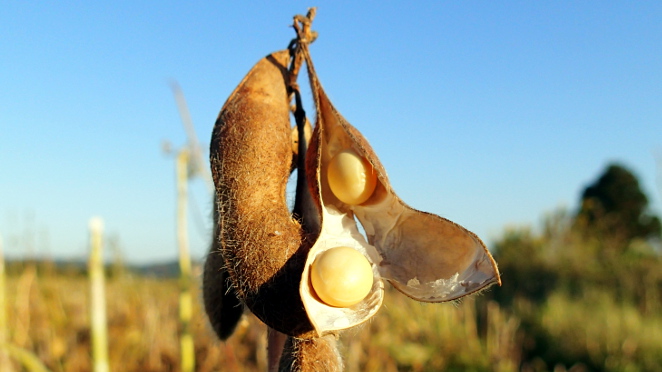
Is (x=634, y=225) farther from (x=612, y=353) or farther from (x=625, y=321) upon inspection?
(x=612, y=353)

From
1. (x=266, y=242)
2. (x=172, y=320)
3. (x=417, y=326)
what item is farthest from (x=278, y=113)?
(x=417, y=326)

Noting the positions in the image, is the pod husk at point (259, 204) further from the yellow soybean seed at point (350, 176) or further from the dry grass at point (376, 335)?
the dry grass at point (376, 335)

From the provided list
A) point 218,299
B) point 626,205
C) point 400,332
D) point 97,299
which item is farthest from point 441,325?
point 626,205

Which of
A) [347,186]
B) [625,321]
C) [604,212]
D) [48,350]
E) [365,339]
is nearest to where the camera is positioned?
[347,186]

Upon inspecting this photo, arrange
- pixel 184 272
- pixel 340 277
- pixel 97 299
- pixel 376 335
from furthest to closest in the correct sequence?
pixel 376 335 < pixel 184 272 < pixel 97 299 < pixel 340 277

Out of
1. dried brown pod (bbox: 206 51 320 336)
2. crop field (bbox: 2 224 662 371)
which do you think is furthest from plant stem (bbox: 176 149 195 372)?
dried brown pod (bbox: 206 51 320 336)

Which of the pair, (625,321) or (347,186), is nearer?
(347,186)

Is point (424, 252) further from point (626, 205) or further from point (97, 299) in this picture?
point (626, 205)
